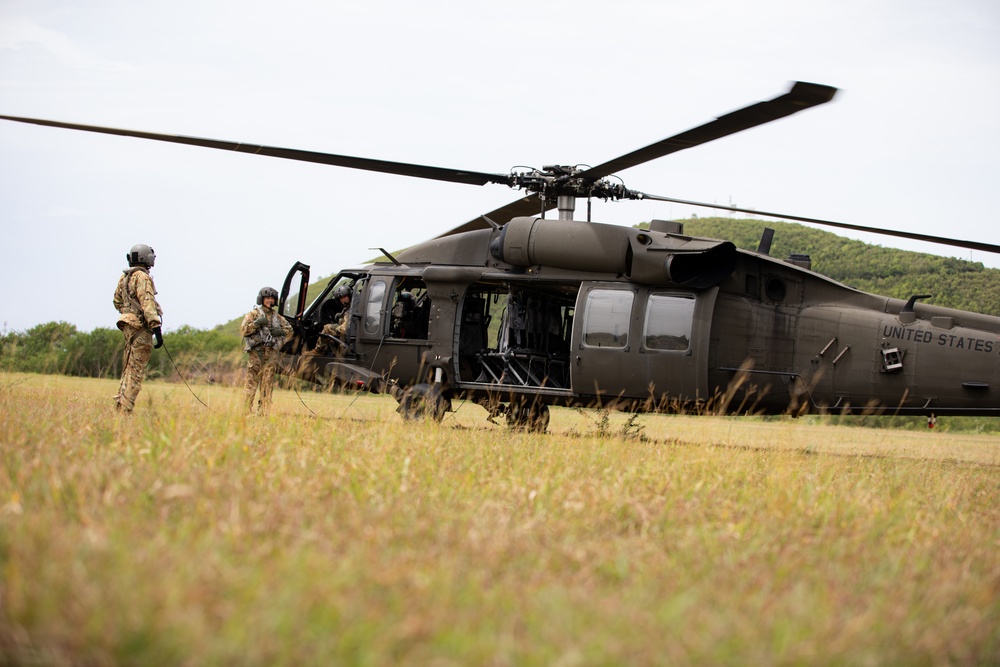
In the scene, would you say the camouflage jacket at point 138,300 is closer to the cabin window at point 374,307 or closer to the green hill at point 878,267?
A: the cabin window at point 374,307

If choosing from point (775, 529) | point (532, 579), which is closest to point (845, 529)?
point (775, 529)

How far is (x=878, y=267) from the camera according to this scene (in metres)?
43.1

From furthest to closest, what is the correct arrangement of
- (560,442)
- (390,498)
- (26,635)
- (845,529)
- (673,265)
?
(673,265)
(560,442)
(845,529)
(390,498)
(26,635)

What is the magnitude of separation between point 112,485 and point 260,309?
7309 millimetres

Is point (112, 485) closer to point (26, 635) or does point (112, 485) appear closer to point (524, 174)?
point (26, 635)

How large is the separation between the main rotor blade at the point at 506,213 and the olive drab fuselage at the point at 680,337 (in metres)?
0.43

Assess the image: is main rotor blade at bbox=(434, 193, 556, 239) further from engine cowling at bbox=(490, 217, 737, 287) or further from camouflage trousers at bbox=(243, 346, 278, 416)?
camouflage trousers at bbox=(243, 346, 278, 416)

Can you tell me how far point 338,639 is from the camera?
7.86ft

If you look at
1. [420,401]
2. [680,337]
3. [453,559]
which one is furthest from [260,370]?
[453,559]

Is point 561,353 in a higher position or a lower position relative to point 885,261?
lower

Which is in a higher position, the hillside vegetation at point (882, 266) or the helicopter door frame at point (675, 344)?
the hillside vegetation at point (882, 266)

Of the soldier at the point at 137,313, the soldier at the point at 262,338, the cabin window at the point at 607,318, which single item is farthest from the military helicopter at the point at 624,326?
the soldier at the point at 137,313

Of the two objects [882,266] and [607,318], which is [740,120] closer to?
[607,318]

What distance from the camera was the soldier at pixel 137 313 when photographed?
9234 millimetres
